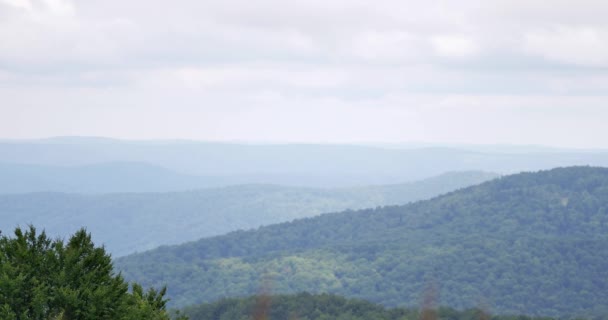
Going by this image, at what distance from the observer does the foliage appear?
21.4 metres

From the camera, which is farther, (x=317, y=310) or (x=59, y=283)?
(x=317, y=310)

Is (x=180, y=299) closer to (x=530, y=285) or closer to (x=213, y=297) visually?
(x=213, y=297)

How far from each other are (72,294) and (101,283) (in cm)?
118

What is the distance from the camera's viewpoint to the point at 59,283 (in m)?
21.9

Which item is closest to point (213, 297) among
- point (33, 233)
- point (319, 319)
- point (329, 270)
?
point (329, 270)

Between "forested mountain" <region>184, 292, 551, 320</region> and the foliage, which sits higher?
the foliage

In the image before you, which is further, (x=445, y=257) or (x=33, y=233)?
(x=445, y=257)

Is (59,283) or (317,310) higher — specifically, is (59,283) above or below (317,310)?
above

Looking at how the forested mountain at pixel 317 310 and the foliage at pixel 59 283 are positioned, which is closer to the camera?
the foliage at pixel 59 283

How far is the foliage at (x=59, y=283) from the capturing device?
21375 mm

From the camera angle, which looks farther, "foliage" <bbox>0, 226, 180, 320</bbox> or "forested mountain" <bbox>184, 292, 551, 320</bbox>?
"forested mountain" <bbox>184, 292, 551, 320</bbox>

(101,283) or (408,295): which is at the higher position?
(101,283)

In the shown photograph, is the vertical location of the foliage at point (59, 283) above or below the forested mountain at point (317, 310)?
above

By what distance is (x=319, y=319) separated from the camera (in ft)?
336
